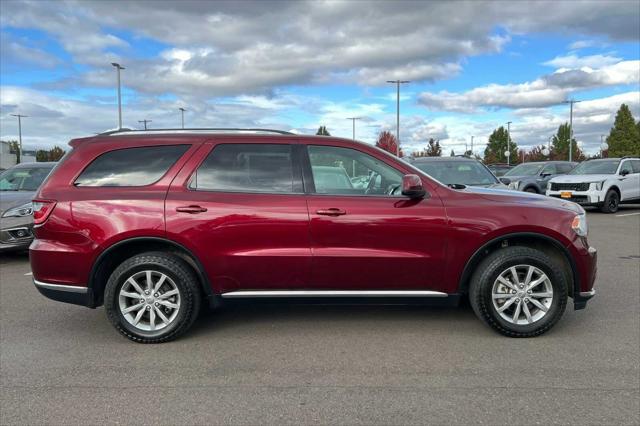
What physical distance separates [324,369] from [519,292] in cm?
183

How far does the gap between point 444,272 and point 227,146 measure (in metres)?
2.17

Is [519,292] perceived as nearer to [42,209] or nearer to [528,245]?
[528,245]

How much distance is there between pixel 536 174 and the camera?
60.6 ft

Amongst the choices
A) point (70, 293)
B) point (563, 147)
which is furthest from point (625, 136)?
point (70, 293)

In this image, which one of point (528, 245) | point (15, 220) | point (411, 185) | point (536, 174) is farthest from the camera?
point (536, 174)

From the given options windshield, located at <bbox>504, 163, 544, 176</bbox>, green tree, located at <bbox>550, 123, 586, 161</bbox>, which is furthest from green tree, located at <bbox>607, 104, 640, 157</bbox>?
Answer: windshield, located at <bbox>504, 163, 544, 176</bbox>

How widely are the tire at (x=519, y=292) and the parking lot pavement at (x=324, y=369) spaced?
138mm

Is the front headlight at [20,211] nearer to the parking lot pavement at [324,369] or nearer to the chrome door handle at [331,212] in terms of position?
the parking lot pavement at [324,369]

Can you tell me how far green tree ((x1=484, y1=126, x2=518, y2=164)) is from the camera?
83.4m

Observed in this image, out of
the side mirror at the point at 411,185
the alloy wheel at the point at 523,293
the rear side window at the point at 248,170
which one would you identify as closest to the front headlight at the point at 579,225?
the alloy wheel at the point at 523,293

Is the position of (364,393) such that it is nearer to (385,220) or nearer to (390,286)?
(390,286)

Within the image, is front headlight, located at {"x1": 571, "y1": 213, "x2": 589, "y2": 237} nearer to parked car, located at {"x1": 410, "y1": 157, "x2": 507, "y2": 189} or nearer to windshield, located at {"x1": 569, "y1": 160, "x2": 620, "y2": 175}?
parked car, located at {"x1": 410, "y1": 157, "x2": 507, "y2": 189}

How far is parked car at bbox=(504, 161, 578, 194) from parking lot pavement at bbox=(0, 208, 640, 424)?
1237 cm

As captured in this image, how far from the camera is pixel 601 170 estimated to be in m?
15.4
